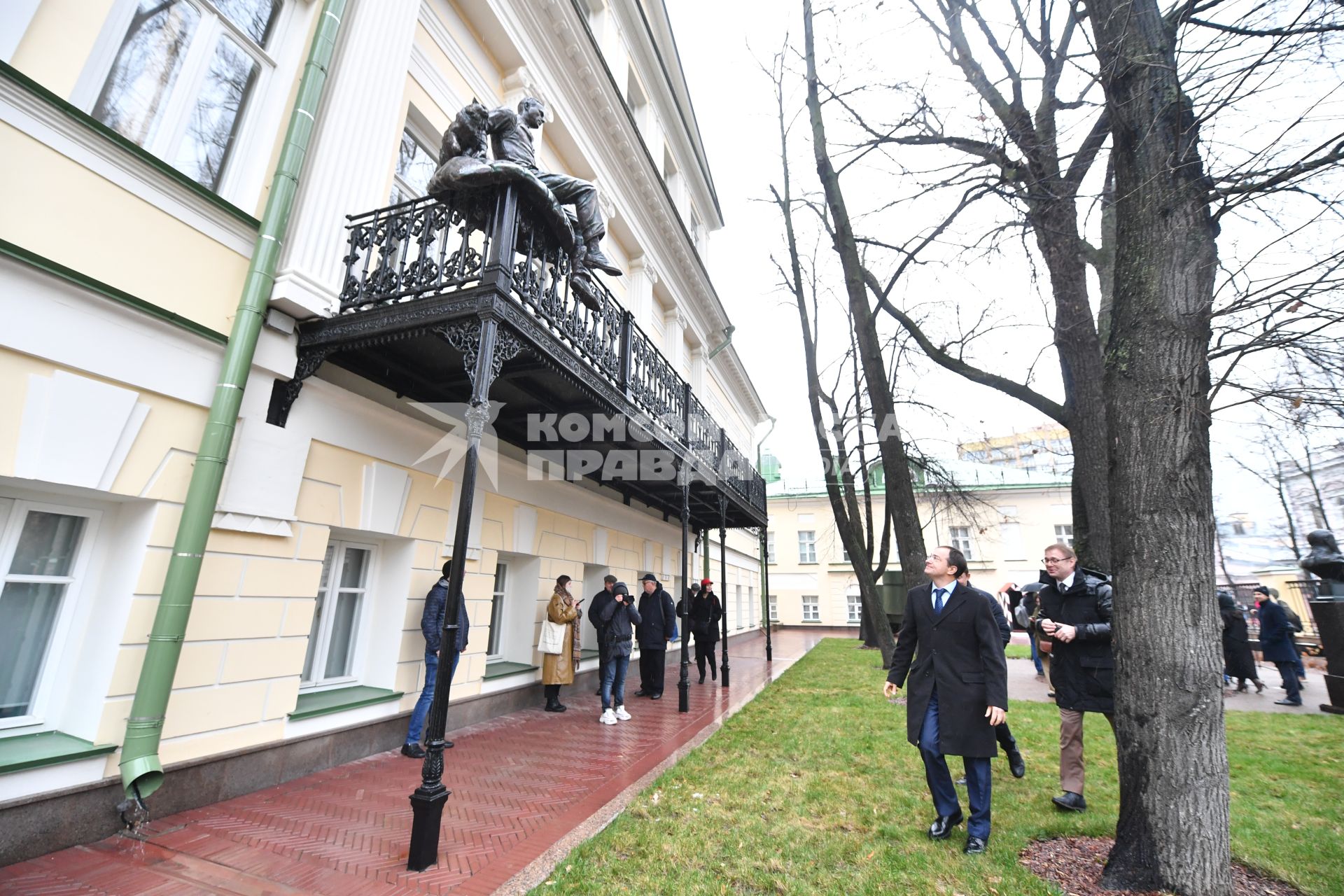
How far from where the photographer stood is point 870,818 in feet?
12.9

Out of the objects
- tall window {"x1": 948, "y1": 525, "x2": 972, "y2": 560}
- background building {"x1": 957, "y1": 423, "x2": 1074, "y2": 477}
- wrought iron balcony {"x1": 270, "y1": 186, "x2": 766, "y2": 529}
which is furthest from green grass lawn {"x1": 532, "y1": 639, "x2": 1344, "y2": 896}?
tall window {"x1": 948, "y1": 525, "x2": 972, "y2": 560}

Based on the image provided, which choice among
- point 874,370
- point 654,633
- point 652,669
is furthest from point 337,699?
point 874,370

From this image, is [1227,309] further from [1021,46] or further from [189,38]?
[189,38]

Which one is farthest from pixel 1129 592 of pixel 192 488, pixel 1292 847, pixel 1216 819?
→ pixel 192 488

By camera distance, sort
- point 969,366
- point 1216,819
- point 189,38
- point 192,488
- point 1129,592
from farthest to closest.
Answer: point 969,366 < point 189,38 < point 192,488 < point 1129,592 < point 1216,819

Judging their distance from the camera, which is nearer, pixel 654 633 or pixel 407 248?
pixel 407 248

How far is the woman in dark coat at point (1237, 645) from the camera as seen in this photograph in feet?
27.9

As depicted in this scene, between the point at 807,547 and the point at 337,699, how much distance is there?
3034 centimetres

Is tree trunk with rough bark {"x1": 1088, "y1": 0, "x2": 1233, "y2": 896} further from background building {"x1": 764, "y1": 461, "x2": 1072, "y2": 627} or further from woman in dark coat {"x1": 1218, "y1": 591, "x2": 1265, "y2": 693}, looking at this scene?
background building {"x1": 764, "y1": 461, "x2": 1072, "y2": 627}

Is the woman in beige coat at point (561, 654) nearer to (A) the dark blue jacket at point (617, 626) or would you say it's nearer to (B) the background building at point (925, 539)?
(A) the dark blue jacket at point (617, 626)

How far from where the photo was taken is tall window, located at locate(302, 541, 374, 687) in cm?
523

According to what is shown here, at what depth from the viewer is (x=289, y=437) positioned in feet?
15.1

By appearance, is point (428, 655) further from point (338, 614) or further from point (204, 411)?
point (204, 411)

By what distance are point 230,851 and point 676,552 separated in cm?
1153
